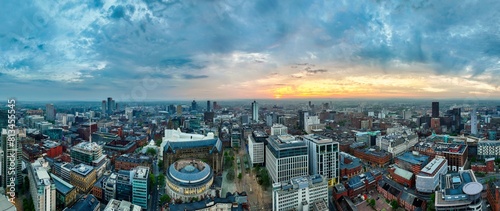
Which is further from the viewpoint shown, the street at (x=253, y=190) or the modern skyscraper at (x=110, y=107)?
the modern skyscraper at (x=110, y=107)

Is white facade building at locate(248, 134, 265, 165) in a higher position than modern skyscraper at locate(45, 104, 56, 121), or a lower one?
lower

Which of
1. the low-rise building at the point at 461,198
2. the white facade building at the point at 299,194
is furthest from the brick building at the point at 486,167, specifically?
the white facade building at the point at 299,194

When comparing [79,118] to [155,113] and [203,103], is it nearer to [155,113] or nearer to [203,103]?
[155,113]

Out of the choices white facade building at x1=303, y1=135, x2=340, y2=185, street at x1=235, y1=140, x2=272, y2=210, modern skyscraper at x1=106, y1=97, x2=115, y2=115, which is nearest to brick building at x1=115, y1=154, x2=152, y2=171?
street at x1=235, y1=140, x2=272, y2=210

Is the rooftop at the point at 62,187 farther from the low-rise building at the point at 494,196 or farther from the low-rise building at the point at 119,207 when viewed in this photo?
the low-rise building at the point at 494,196

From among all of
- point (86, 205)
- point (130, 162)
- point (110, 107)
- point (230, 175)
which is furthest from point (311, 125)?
point (110, 107)

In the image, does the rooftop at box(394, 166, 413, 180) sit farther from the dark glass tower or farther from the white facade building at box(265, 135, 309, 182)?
the dark glass tower

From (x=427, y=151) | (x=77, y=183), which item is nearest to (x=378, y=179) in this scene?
(x=427, y=151)
